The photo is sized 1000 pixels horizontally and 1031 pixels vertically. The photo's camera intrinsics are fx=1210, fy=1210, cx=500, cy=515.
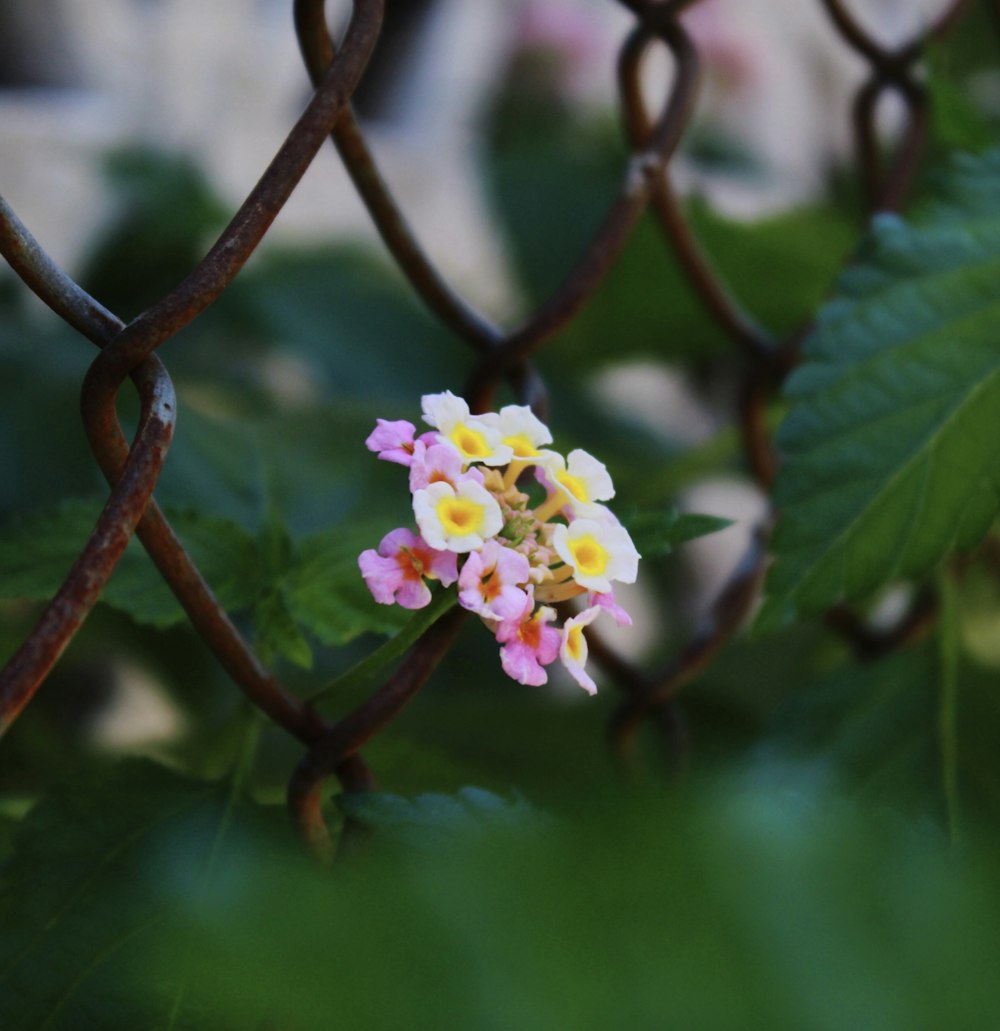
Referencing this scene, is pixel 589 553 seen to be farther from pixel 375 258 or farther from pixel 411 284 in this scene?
pixel 375 258

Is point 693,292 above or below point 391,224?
below

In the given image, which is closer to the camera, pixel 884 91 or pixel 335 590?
pixel 335 590

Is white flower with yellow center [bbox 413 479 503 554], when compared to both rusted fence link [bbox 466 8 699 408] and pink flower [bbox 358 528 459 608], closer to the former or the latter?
pink flower [bbox 358 528 459 608]

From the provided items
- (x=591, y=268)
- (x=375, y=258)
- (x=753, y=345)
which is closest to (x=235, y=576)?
(x=591, y=268)

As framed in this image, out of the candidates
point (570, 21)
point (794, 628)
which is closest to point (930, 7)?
point (570, 21)

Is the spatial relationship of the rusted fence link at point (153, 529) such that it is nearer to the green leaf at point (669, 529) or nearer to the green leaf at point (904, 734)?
the green leaf at point (669, 529)

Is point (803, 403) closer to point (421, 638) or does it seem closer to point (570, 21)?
point (421, 638)

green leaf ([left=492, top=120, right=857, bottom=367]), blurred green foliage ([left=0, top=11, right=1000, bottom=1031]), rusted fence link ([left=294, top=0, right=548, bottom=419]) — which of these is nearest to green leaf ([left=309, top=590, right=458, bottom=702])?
blurred green foliage ([left=0, top=11, right=1000, bottom=1031])
